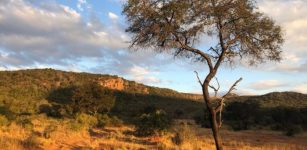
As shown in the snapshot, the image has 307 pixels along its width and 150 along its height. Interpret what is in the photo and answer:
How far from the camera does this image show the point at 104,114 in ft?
175

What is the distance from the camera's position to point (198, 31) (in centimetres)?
1557

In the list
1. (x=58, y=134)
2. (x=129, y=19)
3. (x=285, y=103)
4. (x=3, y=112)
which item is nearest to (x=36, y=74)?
(x=285, y=103)

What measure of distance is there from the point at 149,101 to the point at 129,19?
8285 centimetres

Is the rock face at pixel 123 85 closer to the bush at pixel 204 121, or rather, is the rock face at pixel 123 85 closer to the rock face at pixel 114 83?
the rock face at pixel 114 83

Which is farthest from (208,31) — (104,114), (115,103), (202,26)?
(115,103)

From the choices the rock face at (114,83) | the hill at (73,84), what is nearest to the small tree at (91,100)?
the hill at (73,84)

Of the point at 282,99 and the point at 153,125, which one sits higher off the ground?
the point at 282,99

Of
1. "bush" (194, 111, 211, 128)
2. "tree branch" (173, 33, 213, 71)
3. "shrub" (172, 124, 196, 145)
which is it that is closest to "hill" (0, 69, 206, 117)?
"bush" (194, 111, 211, 128)

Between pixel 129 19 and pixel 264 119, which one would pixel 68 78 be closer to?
pixel 264 119

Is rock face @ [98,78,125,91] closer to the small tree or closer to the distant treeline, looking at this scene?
the distant treeline

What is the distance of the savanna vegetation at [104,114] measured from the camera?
25.0 m

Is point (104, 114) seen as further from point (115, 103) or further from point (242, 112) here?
point (115, 103)

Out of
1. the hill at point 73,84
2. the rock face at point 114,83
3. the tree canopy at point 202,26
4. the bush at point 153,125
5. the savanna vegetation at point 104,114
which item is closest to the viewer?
the tree canopy at point 202,26

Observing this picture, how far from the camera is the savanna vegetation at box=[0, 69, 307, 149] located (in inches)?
983
